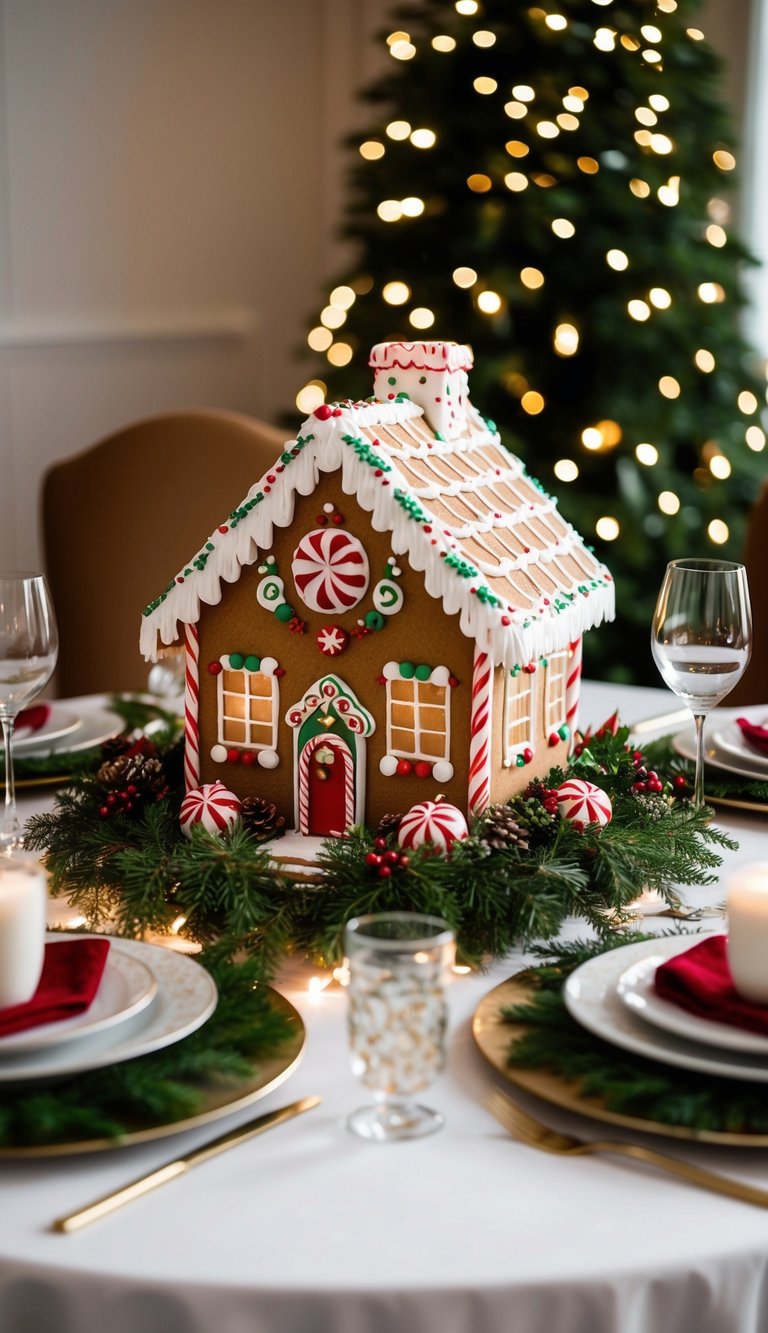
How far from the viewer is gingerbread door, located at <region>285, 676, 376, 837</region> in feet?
4.82

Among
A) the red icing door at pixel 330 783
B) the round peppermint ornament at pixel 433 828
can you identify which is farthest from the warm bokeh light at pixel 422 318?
the round peppermint ornament at pixel 433 828

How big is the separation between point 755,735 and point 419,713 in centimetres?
53

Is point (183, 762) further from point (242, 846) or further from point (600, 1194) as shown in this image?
point (600, 1194)

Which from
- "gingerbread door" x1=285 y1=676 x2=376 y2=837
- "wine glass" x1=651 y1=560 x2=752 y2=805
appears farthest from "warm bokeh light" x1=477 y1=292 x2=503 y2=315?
"gingerbread door" x1=285 y1=676 x2=376 y2=837

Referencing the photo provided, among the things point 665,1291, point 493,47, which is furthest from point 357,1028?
point 493,47

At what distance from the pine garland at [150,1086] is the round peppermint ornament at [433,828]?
0.30 m

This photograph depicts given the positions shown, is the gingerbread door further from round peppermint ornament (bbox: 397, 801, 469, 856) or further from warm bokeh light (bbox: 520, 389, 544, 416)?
warm bokeh light (bbox: 520, 389, 544, 416)

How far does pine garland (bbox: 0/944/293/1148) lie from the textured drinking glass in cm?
10

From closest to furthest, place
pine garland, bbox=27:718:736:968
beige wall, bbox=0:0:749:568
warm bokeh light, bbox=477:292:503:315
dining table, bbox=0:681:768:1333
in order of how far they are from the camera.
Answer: dining table, bbox=0:681:768:1333, pine garland, bbox=27:718:736:968, warm bokeh light, bbox=477:292:503:315, beige wall, bbox=0:0:749:568

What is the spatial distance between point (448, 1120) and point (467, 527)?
0.66 meters

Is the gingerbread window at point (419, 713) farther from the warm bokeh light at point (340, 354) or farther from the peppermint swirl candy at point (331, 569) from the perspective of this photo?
the warm bokeh light at point (340, 354)

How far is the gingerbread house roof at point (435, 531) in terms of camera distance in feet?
4.53

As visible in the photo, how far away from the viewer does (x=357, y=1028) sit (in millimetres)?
928

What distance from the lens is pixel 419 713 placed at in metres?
1.44
